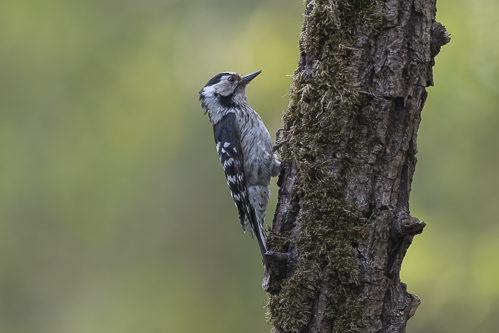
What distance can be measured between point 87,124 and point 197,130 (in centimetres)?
198

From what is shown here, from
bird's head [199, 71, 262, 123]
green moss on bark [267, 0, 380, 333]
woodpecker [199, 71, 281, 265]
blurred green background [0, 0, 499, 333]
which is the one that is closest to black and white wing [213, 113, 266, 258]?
woodpecker [199, 71, 281, 265]

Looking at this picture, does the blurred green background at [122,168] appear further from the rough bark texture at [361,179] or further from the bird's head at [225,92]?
the rough bark texture at [361,179]

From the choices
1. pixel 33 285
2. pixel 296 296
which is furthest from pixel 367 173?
pixel 33 285

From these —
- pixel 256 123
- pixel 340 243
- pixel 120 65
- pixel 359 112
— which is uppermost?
pixel 120 65

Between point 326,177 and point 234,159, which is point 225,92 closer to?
point 234,159

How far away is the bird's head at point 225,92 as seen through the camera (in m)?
4.53

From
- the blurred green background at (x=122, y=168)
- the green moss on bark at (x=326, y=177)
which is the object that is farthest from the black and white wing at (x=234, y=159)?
the blurred green background at (x=122, y=168)

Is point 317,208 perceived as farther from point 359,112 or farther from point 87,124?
point 87,124

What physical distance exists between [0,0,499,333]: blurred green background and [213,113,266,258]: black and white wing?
2.28m

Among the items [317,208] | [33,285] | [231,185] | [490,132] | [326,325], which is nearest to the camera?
[326,325]

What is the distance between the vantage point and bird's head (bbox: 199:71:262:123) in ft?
14.9

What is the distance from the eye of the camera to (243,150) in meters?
4.22

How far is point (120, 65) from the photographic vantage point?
305 inches

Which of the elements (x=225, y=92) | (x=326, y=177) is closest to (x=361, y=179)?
(x=326, y=177)
